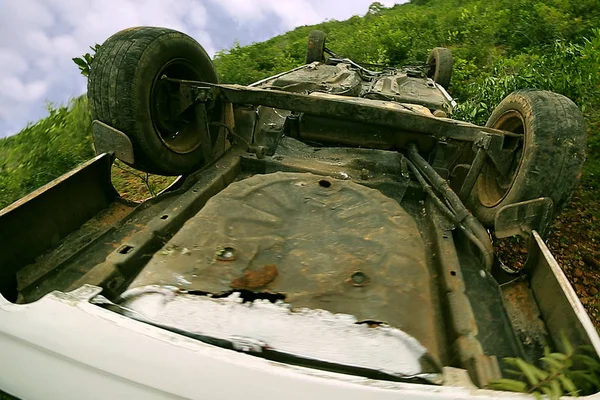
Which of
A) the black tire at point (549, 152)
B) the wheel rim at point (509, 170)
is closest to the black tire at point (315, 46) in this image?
the wheel rim at point (509, 170)

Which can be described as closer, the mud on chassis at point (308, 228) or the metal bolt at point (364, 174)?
the mud on chassis at point (308, 228)

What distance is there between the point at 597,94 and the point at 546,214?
381 cm

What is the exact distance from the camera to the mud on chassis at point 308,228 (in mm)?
1320

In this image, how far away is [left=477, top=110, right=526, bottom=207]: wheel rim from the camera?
252cm

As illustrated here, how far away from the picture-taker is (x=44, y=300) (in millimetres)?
1209

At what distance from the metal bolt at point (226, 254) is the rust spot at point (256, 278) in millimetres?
101

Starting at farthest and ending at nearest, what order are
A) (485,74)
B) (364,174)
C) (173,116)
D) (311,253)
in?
(485,74) < (173,116) < (364,174) < (311,253)

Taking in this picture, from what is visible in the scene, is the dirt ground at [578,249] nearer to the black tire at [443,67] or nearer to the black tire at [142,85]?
the black tire at [142,85]

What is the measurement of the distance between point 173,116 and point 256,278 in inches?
68.1

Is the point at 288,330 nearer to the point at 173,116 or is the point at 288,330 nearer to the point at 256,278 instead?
the point at 256,278

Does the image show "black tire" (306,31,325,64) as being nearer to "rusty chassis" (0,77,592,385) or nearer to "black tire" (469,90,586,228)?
"rusty chassis" (0,77,592,385)

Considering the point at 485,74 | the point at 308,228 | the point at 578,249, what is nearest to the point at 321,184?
the point at 308,228

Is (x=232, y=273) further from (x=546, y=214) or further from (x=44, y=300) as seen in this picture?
(x=546, y=214)

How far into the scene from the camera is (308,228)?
186cm
